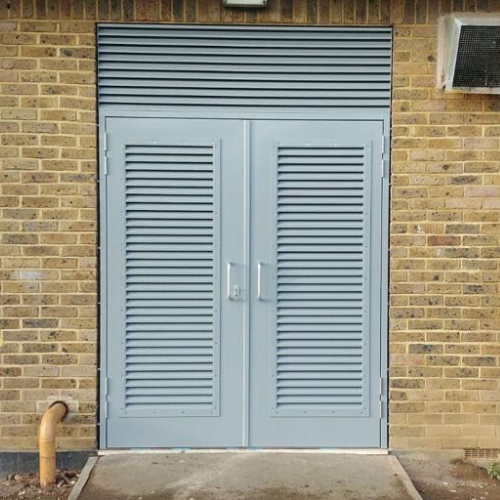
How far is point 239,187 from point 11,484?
2451mm

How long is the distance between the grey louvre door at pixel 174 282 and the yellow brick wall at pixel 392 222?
0.19 metres

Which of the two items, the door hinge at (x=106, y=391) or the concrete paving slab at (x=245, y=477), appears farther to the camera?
the door hinge at (x=106, y=391)

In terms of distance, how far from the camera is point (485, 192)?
444 cm

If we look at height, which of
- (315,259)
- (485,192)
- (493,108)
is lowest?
(315,259)

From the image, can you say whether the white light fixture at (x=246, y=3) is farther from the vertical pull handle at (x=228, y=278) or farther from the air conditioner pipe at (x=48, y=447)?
the air conditioner pipe at (x=48, y=447)

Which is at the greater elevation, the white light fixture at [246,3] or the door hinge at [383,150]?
the white light fixture at [246,3]

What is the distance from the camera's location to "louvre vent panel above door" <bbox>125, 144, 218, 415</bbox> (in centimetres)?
444

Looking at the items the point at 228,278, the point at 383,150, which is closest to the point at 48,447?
the point at 228,278

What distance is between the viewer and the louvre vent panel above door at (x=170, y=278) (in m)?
4.44

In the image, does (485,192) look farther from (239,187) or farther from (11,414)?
(11,414)

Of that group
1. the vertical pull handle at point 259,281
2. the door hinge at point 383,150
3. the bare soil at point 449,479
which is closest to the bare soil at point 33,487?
the vertical pull handle at point 259,281

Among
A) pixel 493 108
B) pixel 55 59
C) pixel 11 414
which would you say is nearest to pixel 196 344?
pixel 11 414

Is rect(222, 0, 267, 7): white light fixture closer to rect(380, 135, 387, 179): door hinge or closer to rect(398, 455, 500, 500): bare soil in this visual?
rect(380, 135, 387, 179): door hinge

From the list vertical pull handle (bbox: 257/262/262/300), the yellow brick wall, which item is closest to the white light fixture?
the yellow brick wall
